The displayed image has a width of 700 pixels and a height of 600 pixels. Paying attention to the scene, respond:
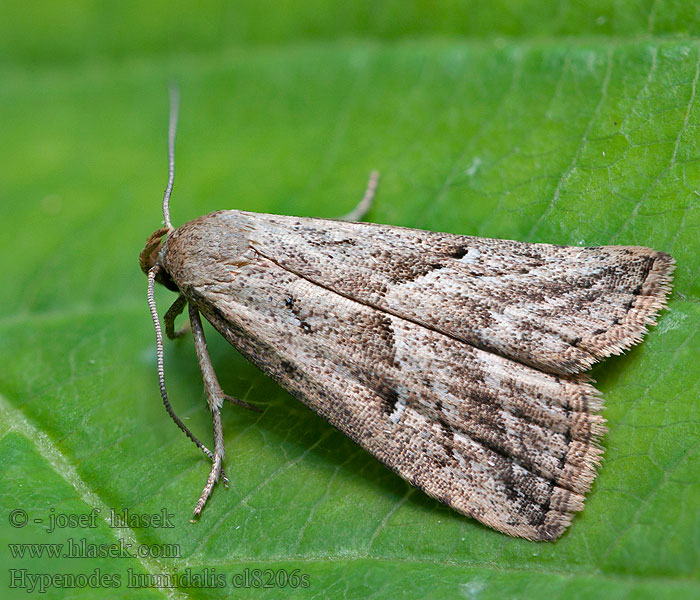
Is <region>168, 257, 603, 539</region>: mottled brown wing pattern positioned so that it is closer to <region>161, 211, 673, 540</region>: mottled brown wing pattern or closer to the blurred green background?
<region>161, 211, 673, 540</region>: mottled brown wing pattern

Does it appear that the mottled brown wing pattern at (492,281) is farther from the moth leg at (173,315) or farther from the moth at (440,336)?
the moth leg at (173,315)

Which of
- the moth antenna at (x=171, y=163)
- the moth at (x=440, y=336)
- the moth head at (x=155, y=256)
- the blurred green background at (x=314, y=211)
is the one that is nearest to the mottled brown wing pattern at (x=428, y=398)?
the moth at (x=440, y=336)

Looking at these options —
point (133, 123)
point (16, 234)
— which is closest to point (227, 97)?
point (133, 123)

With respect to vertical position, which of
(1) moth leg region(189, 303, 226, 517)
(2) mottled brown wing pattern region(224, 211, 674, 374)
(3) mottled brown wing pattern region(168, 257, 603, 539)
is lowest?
(1) moth leg region(189, 303, 226, 517)

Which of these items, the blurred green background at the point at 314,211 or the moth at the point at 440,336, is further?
the moth at the point at 440,336

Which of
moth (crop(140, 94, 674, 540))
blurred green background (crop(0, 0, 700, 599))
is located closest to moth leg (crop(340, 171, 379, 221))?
blurred green background (crop(0, 0, 700, 599))

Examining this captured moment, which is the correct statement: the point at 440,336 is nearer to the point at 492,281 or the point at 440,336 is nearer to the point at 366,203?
the point at 492,281

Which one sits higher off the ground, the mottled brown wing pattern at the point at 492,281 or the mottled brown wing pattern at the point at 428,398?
the mottled brown wing pattern at the point at 492,281
